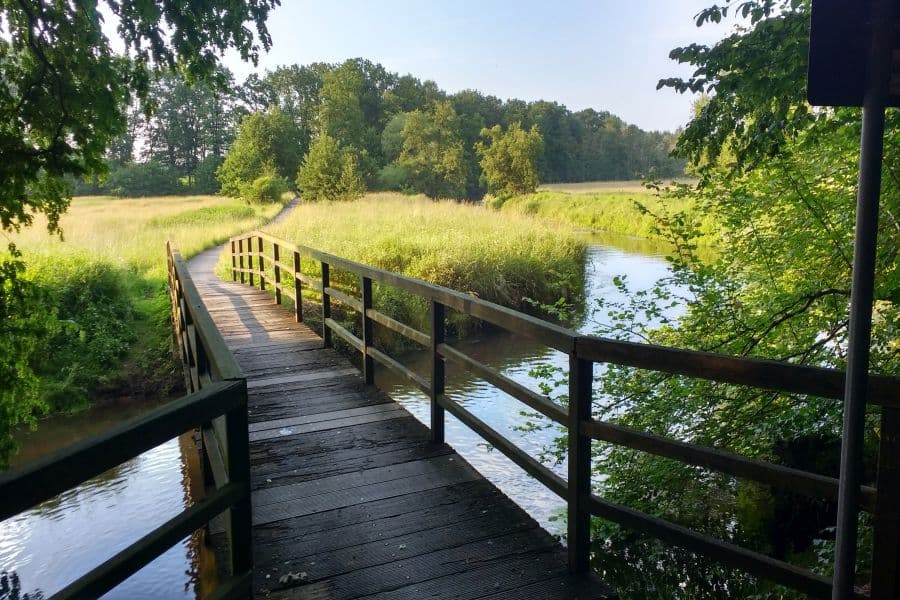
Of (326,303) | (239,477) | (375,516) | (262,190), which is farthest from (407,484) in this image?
(262,190)

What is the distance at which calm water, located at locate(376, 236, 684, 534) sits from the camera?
6859 millimetres

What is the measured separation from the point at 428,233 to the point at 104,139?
12324 millimetres

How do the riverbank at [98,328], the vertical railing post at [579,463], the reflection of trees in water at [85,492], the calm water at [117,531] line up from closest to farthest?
the vertical railing post at [579,463]
the calm water at [117,531]
the reflection of trees in water at [85,492]
the riverbank at [98,328]

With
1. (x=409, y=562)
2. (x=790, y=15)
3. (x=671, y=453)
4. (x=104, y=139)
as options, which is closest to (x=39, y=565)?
(x=104, y=139)

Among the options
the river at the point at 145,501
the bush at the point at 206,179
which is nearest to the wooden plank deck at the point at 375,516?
the river at the point at 145,501

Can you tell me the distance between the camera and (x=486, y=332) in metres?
14.2

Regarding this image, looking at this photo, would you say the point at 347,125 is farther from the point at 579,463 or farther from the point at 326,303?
the point at 579,463

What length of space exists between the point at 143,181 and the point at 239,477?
73214mm

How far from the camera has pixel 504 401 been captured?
962cm

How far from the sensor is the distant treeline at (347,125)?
68.4 m

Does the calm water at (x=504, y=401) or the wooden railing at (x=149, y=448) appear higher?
the wooden railing at (x=149, y=448)

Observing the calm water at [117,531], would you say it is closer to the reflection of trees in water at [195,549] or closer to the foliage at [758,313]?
the reflection of trees in water at [195,549]

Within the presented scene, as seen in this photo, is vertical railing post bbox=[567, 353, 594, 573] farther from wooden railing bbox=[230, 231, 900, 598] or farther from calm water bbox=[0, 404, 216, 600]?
calm water bbox=[0, 404, 216, 600]

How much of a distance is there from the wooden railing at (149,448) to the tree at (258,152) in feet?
154
